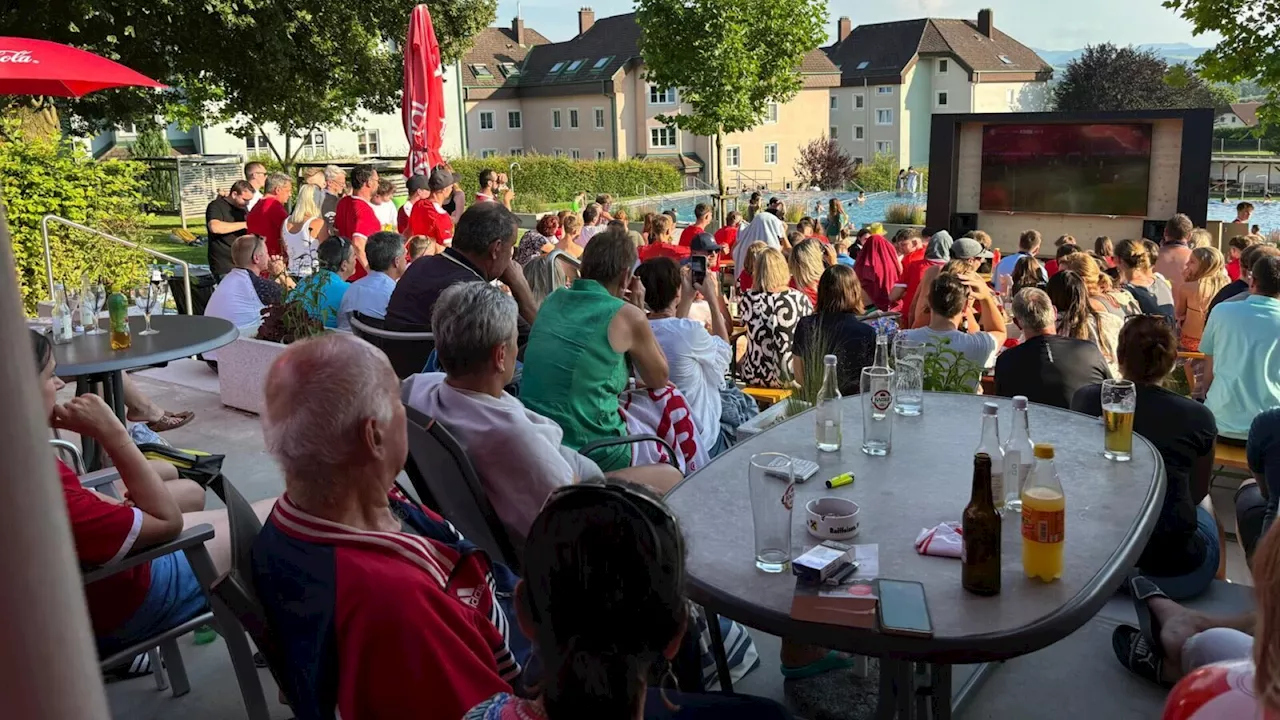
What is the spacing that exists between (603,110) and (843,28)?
1955 centimetres

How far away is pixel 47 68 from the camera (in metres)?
5.67

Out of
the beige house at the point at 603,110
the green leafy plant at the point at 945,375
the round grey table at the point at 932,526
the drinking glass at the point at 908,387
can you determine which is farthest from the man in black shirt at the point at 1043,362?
the beige house at the point at 603,110

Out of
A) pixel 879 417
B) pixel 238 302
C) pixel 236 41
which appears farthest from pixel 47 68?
pixel 236 41

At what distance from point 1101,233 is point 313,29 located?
1318 cm

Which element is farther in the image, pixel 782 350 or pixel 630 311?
pixel 782 350

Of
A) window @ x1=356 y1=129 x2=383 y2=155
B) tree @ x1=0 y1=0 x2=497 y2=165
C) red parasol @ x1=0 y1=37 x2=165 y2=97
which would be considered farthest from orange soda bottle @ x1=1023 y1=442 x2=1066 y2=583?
window @ x1=356 y1=129 x2=383 y2=155

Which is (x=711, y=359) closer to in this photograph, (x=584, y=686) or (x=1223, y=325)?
(x=1223, y=325)

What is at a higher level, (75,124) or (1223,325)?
(75,124)

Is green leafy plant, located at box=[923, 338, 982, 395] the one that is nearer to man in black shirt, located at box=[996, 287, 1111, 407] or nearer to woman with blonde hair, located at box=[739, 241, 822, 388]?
man in black shirt, located at box=[996, 287, 1111, 407]

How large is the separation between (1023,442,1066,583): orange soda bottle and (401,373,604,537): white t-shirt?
1.22 metres

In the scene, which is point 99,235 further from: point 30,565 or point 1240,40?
point 1240,40

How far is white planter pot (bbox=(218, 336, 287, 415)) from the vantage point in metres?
6.12

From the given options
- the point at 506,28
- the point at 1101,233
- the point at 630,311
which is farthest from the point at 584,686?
the point at 506,28

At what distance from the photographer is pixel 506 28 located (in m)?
61.7
